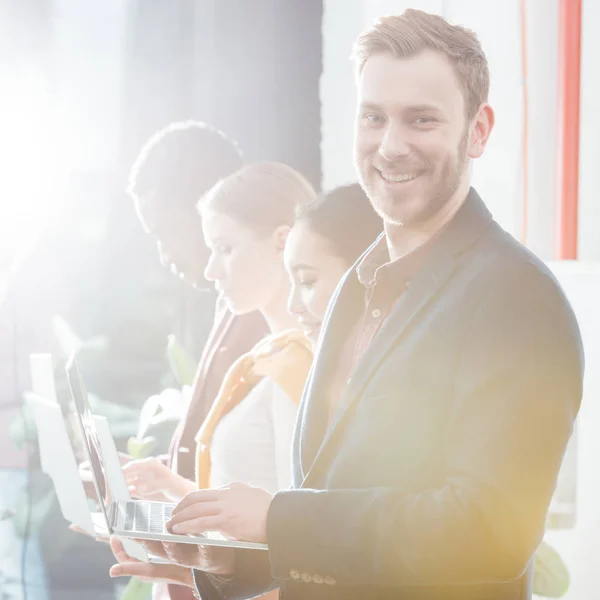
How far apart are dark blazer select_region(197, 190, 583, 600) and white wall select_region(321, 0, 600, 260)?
0.87m

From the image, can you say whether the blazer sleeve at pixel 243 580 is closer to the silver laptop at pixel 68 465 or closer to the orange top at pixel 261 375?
the silver laptop at pixel 68 465

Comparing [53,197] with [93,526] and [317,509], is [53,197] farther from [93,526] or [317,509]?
[317,509]

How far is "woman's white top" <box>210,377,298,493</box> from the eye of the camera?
1.51m

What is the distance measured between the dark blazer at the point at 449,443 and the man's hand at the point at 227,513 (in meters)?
0.02

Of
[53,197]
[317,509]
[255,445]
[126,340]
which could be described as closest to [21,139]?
[53,197]

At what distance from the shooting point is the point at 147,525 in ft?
3.70

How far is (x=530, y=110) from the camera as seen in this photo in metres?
1.90

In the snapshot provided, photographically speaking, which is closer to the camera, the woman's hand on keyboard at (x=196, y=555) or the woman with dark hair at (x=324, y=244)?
the woman's hand on keyboard at (x=196, y=555)

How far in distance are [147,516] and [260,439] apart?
1.27 ft

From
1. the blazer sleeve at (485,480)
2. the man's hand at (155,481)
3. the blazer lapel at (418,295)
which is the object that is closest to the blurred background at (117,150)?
the man's hand at (155,481)

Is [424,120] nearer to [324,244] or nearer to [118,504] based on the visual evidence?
[324,244]

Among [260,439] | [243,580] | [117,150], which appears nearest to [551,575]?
[260,439]

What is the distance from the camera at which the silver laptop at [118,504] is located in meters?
1.07

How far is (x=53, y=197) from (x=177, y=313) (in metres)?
0.42
